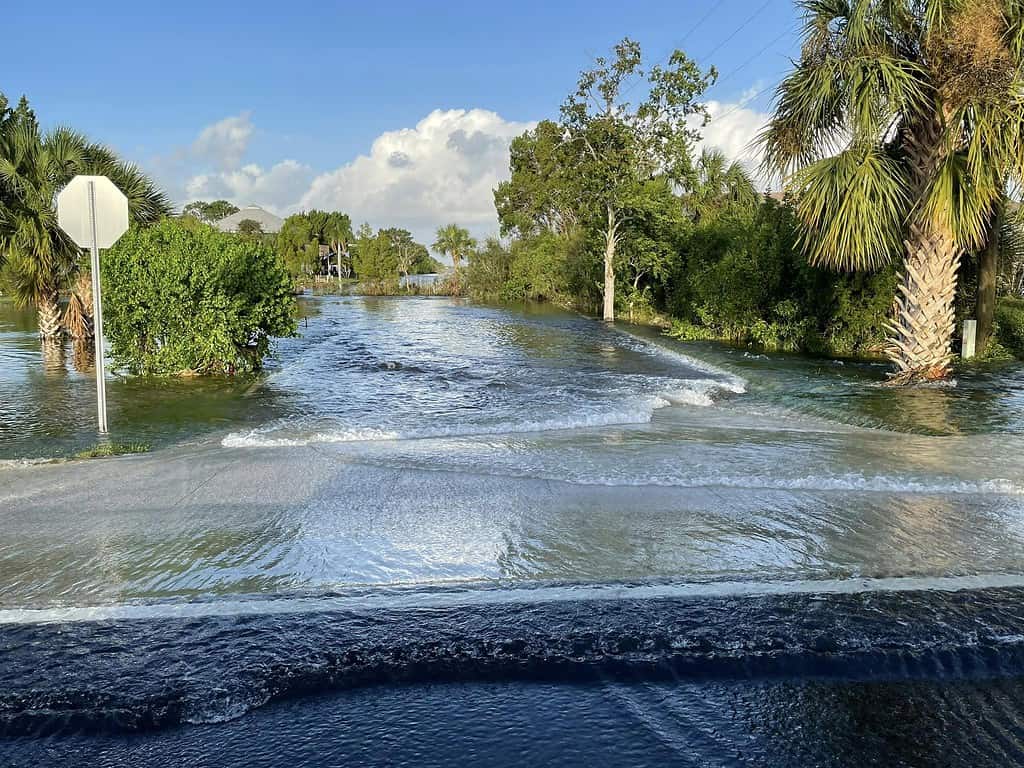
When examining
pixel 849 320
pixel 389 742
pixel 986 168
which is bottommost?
pixel 389 742

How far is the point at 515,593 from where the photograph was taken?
446 centimetres

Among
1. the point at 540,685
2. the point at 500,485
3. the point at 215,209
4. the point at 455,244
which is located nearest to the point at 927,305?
the point at 500,485

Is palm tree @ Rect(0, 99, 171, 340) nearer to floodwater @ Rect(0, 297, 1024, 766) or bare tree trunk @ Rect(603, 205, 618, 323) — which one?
floodwater @ Rect(0, 297, 1024, 766)

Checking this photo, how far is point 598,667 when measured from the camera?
3.66 metres

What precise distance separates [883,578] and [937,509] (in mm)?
1939

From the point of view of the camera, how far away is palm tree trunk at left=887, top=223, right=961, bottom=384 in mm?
13391

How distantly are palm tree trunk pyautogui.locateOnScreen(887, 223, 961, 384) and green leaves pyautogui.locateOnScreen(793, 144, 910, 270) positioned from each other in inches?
25.1

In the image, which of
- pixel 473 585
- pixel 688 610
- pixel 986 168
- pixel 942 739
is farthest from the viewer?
pixel 986 168

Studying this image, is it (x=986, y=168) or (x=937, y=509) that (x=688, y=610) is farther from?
(x=986, y=168)

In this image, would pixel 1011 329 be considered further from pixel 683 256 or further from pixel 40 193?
pixel 40 193

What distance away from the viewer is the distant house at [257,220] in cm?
9719

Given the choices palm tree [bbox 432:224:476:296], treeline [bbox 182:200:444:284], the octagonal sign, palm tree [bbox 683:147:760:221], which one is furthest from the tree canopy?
the octagonal sign

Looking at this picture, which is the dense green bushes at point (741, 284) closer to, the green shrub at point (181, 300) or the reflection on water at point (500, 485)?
the reflection on water at point (500, 485)

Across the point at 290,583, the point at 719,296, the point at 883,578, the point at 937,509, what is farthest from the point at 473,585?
the point at 719,296
